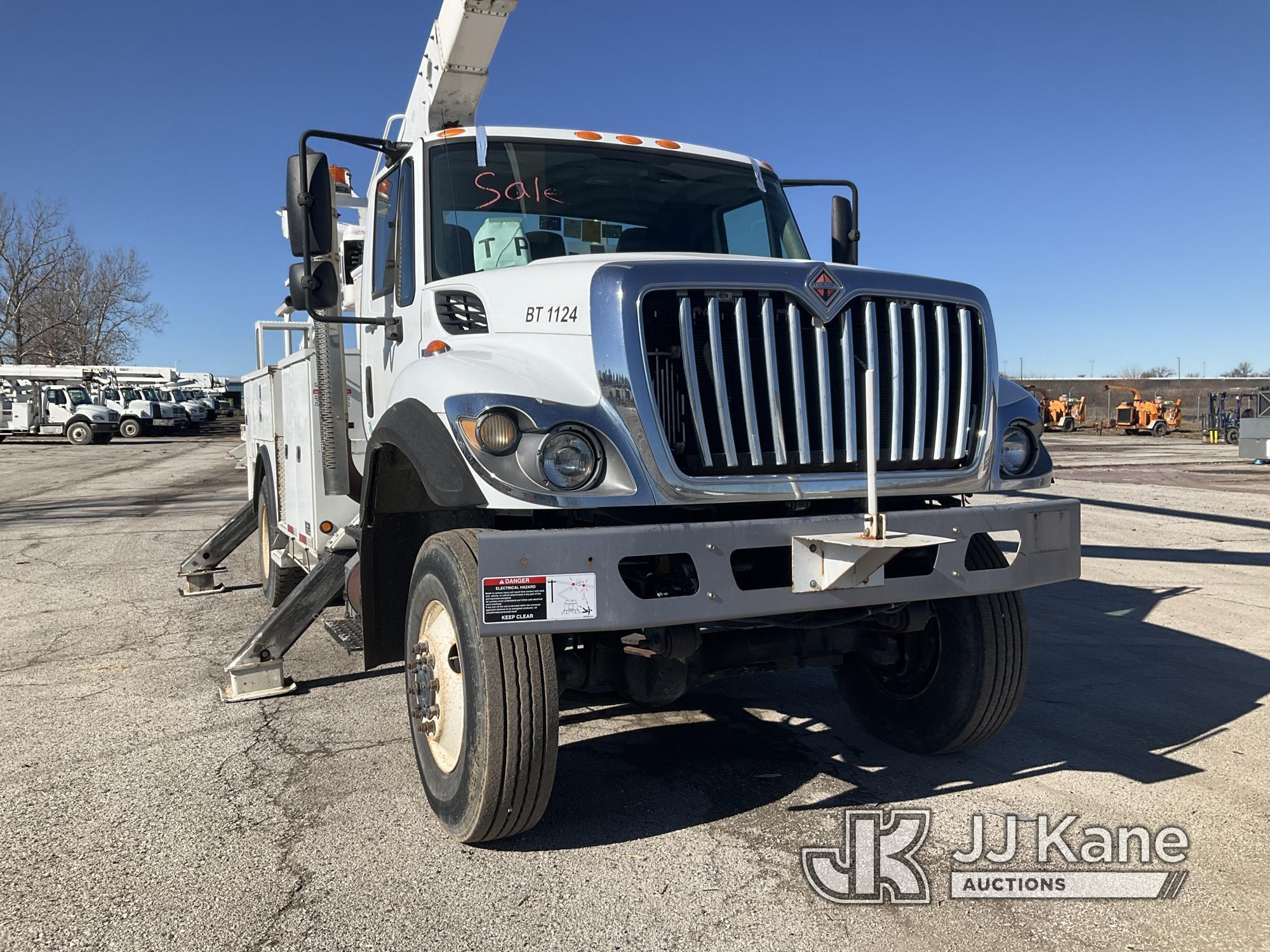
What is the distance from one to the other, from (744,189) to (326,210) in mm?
2095

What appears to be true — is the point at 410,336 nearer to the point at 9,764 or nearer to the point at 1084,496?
the point at 9,764

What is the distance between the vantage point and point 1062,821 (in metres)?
3.67

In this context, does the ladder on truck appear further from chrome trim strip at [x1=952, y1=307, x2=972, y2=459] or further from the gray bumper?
chrome trim strip at [x1=952, y1=307, x2=972, y2=459]

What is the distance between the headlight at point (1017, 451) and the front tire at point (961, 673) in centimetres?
30

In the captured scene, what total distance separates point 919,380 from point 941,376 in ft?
0.36

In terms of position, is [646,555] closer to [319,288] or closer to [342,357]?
[319,288]

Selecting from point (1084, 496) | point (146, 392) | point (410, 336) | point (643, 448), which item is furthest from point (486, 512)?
point (146, 392)

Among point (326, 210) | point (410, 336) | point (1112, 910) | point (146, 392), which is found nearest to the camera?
point (1112, 910)

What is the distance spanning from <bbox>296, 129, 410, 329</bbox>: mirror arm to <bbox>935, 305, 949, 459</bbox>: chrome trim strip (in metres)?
2.37

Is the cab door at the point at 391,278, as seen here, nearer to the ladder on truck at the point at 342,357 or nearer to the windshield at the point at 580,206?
the windshield at the point at 580,206

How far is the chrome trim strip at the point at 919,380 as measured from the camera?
3.62 metres

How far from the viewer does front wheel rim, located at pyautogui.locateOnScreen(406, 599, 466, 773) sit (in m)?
3.49

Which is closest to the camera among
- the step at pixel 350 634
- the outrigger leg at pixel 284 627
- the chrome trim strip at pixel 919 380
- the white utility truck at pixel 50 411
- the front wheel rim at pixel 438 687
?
the front wheel rim at pixel 438 687

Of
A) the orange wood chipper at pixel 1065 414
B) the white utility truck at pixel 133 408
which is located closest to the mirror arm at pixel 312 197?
the white utility truck at pixel 133 408
